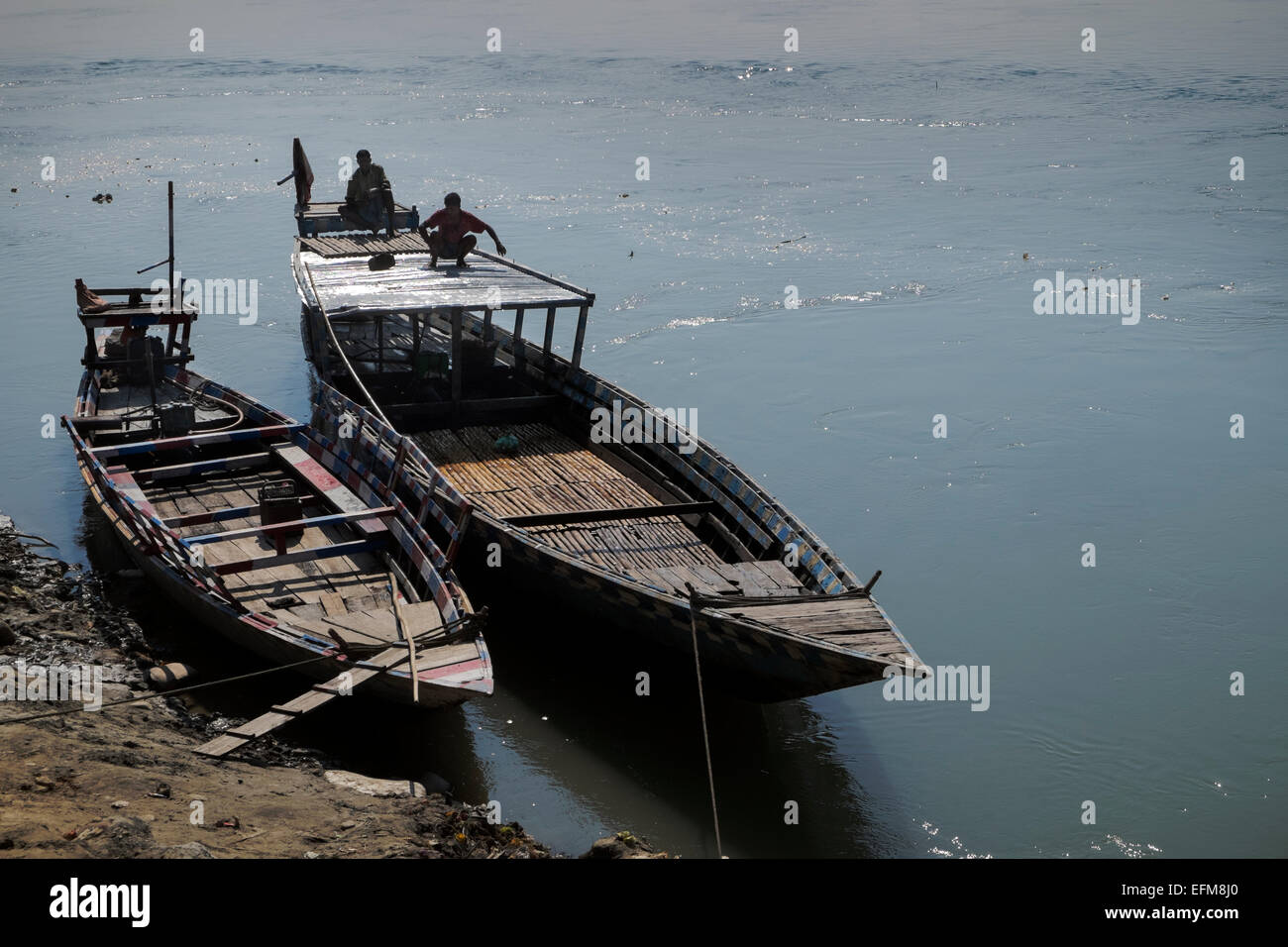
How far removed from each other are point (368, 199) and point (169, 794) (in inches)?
485

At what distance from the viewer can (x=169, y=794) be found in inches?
327

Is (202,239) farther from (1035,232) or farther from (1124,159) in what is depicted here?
(1124,159)

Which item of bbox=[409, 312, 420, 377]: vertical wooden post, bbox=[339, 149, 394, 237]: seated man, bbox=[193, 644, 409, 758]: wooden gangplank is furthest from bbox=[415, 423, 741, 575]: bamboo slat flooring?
bbox=[339, 149, 394, 237]: seated man

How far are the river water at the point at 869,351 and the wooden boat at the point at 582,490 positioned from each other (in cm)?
92

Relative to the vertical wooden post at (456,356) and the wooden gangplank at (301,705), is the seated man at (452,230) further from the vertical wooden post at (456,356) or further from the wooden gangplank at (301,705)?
the wooden gangplank at (301,705)

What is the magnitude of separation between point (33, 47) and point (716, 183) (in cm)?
4178

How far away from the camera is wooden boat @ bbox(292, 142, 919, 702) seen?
977cm

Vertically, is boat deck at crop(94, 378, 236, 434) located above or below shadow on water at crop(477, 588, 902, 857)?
above

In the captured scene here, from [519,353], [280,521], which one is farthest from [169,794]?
[519,353]

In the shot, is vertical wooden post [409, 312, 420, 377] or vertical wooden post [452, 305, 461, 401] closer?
vertical wooden post [452, 305, 461, 401]

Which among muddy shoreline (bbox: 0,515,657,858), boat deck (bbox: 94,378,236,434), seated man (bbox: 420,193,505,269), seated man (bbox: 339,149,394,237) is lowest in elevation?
muddy shoreline (bbox: 0,515,657,858)

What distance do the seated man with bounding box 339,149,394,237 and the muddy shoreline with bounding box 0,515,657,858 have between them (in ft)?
30.6

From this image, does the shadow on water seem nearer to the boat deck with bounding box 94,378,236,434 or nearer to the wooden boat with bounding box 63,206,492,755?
the wooden boat with bounding box 63,206,492,755
